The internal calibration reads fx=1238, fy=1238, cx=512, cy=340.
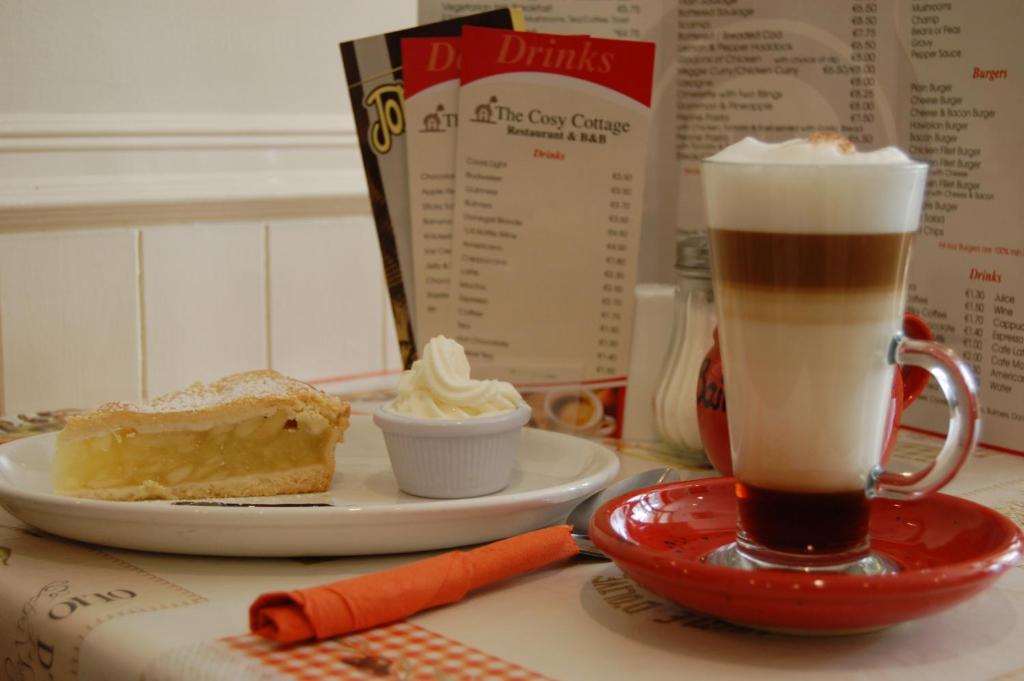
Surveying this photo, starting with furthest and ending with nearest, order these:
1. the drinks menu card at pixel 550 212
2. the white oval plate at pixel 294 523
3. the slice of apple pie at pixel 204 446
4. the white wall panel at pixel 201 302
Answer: the white wall panel at pixel 201 302
the drinks menu card at pixel 550 212
the slice of apple pie at pixel 204 446
the white oval plate at pixel 294 523

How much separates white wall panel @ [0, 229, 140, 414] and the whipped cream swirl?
743 millimetres

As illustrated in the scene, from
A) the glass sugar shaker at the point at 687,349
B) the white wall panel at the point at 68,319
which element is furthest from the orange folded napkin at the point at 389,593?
the white wall panel at the point at 68,319

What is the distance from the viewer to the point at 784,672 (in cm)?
71

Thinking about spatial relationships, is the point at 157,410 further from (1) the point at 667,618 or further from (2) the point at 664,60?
(2) the point at 664,60

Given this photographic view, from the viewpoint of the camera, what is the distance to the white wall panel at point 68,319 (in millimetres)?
1600

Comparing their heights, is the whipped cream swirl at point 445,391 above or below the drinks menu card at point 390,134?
below

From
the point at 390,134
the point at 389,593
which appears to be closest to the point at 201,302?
the point at 390,134

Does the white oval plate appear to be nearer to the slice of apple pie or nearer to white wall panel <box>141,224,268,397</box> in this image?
the slice of apple pie

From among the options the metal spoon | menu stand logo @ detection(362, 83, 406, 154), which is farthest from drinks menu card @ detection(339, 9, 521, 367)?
the metal spoon

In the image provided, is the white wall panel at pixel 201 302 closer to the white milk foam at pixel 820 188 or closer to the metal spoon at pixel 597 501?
the metal spoon at pixel 597 501

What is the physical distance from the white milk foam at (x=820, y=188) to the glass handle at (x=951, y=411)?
0.26ft

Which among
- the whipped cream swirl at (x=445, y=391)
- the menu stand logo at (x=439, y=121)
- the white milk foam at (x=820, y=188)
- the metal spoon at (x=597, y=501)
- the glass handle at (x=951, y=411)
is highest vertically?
the menu stand logo at (x=439, y=121)

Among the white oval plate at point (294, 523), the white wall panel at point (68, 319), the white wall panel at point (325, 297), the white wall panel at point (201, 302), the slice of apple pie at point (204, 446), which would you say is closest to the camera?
the white oval plate at point (294, 523)

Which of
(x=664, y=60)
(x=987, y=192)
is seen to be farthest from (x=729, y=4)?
(x=987, y=192)
